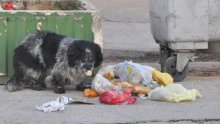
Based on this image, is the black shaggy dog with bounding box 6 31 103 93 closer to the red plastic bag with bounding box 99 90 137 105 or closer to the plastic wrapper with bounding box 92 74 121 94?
the plastic wrapper with bounding box 92 74 121 94

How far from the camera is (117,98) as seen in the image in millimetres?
7387

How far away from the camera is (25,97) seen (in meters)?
7.78

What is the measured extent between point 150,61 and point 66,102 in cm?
371

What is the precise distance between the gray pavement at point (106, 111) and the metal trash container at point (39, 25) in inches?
26.1

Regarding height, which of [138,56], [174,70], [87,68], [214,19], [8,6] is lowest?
[138,56]

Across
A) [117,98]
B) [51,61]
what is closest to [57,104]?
[117,98]

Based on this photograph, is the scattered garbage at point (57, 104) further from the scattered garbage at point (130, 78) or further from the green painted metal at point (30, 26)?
the green painted metal at point (30, 26)

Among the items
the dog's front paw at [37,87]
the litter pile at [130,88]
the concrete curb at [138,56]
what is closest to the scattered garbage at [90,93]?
the litter pile at [130,88]

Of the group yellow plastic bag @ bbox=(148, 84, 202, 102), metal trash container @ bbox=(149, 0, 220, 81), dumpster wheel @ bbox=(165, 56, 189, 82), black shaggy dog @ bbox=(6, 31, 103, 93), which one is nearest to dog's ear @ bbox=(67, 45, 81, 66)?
black shaggy dog @ bbox=(6, 31, 103, 93)

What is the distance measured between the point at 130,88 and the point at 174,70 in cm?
122

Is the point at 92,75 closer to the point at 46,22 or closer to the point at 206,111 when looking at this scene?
the point at 46,22

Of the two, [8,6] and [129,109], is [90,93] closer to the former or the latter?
[129,109]

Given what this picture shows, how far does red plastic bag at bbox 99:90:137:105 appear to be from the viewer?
24.2 feet

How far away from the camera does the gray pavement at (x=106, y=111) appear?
6.72 metres
